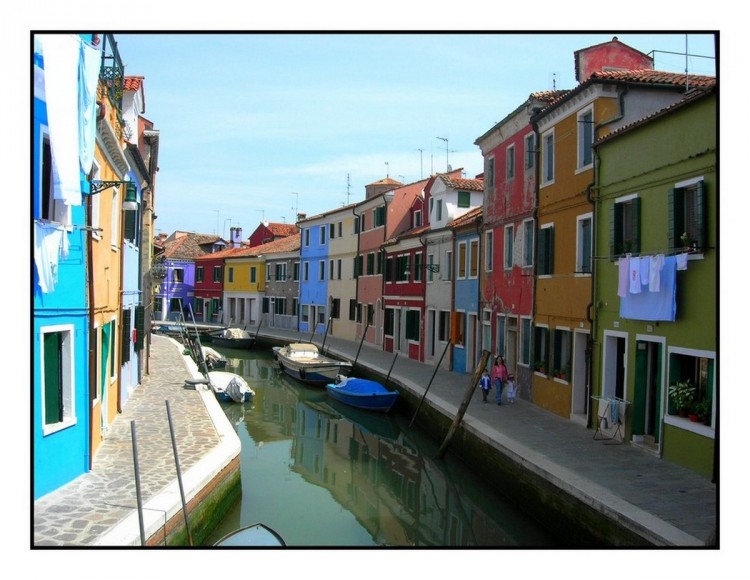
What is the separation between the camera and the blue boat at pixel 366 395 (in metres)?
20.8

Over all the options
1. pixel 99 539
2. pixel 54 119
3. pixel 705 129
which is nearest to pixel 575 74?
pixel 705 129

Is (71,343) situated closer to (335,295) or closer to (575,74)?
(575,74)

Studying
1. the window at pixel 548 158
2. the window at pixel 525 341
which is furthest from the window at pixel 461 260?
the window at pixel 548 158

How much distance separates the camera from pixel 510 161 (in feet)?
64.0

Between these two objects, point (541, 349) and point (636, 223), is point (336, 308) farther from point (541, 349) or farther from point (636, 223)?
point (636, 223)

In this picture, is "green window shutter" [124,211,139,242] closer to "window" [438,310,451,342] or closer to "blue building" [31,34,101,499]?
"blue building" [31,34,101,499]

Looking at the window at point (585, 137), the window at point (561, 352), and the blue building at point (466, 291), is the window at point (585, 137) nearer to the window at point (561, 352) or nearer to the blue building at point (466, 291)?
the window at point (561, 352)

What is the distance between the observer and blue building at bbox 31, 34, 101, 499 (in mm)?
7840

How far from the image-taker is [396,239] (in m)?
30.4

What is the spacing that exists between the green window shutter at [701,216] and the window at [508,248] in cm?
864

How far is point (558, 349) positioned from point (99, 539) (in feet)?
36.1

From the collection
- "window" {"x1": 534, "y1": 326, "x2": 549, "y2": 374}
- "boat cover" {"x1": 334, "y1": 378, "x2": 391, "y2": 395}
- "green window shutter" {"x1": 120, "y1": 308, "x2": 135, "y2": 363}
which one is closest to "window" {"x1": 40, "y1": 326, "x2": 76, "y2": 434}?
"green window shutter" {"x1": 120, "y1": 308, "x2": 135, "y2": 363}

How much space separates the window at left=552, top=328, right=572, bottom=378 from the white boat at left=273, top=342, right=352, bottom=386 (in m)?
11.0

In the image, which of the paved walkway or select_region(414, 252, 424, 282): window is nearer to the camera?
the paved walkway
